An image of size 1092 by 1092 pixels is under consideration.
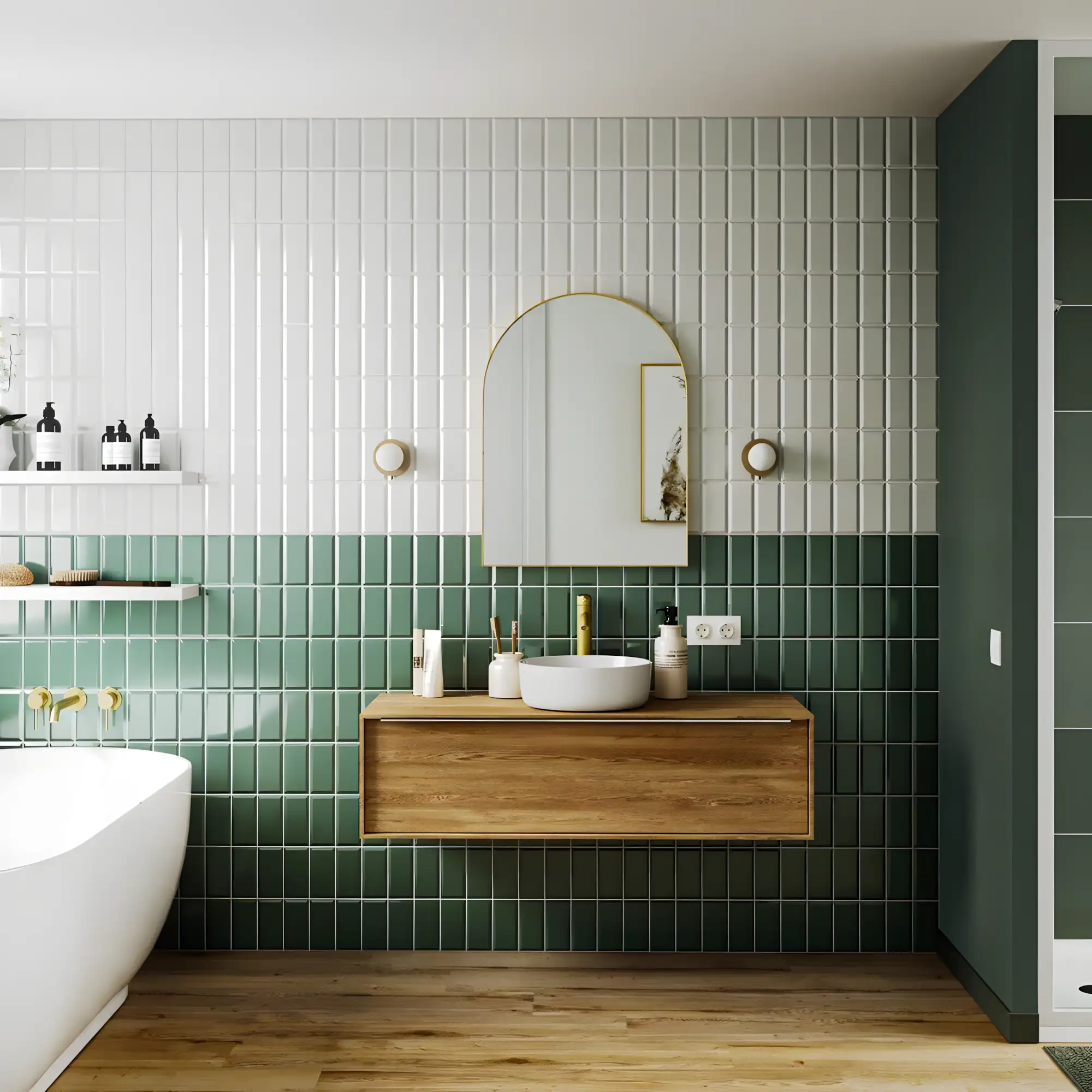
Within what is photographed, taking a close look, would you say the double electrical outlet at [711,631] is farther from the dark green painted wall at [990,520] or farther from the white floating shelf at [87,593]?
the white floating shelf at [87,593]

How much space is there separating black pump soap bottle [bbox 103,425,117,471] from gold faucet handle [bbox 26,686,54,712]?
680mm

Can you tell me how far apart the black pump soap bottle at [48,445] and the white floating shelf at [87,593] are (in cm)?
36

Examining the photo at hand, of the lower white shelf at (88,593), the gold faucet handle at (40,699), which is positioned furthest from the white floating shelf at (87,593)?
the gold faucet handle at (40,699)

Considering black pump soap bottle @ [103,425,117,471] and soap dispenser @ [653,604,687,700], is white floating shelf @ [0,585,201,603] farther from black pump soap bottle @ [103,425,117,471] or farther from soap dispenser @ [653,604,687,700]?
soap dispenser @ [653,604,687,700]

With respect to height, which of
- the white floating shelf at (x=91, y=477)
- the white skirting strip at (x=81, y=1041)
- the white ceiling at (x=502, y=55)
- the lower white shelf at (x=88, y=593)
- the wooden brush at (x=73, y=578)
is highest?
the white ceiling at (x=502, y=55)

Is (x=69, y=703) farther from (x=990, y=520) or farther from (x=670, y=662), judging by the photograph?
(x=990, y=520)

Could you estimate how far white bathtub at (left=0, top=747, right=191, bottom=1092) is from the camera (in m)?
2.03

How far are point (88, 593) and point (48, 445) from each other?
0.46 meters

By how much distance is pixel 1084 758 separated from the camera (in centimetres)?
286

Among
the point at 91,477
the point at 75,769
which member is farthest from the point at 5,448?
the point at 75,769

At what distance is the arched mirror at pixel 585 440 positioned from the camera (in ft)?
9.74

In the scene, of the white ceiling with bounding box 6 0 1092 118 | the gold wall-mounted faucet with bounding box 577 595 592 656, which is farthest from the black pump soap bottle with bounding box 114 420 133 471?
the gold wall-mounted faucet with bounding box 577 595 592 656

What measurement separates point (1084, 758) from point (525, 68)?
8.21ft

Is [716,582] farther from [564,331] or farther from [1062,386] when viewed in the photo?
[1062,386]
